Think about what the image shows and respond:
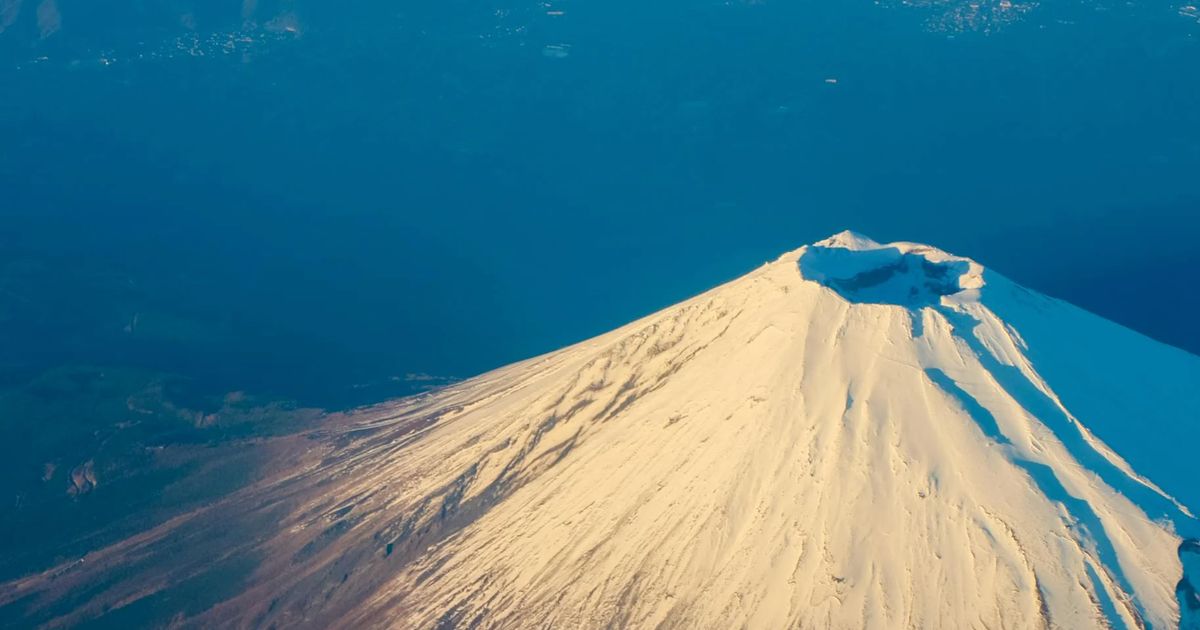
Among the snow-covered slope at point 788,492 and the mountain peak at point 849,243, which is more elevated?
the mountain peak at point 849,243

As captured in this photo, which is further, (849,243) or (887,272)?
(849,243)

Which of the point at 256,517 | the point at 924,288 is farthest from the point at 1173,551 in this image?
the point at 256,517

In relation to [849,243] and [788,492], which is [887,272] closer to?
[849,243]

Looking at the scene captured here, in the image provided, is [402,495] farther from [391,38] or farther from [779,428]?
[391,38]

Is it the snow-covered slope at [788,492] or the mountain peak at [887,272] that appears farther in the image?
the mountain peak at [887,272]

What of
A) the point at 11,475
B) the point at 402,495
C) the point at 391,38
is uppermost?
the point at 391,38

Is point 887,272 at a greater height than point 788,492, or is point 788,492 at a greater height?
point 887,272

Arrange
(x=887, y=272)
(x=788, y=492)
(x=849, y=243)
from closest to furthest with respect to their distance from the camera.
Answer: (x=788, y=492) → (x=887, y=272) → (x=849, y=243)

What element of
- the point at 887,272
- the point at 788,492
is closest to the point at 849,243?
the point at 887,272
